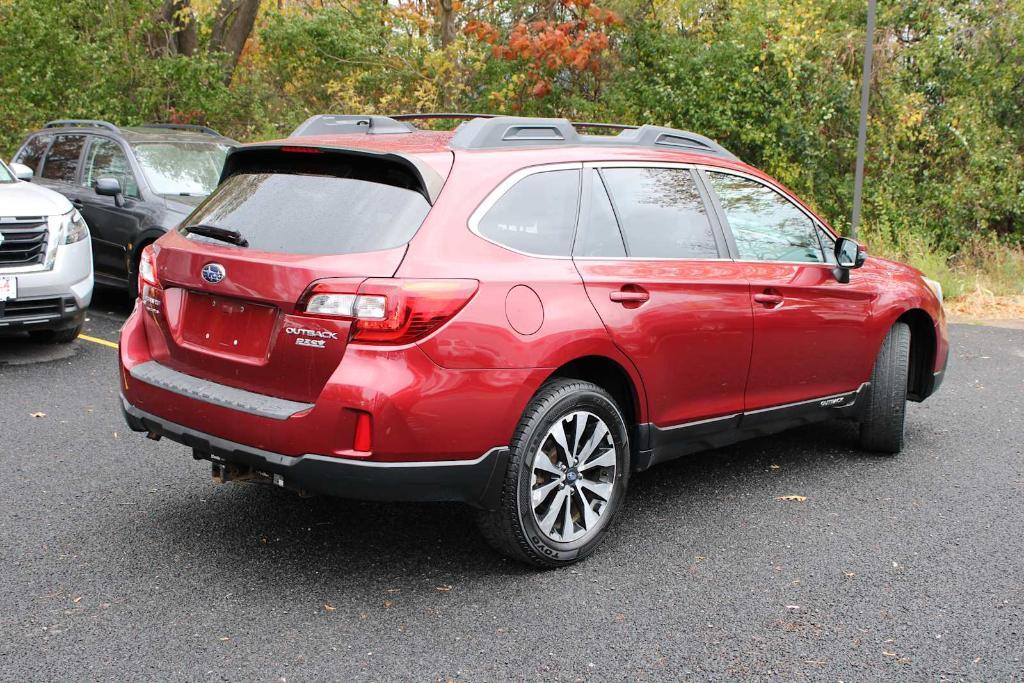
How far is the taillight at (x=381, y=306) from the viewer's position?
3596 millimetres

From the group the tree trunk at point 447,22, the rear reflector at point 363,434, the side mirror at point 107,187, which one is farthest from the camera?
the tree trunk at point 447,22

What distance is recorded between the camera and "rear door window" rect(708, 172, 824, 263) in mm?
5035

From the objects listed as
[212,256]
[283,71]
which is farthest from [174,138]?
→ [283,71]

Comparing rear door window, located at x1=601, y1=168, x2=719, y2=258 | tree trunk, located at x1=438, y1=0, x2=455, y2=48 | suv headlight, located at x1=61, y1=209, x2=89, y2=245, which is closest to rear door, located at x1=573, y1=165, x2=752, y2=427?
rear door window, located at x1=601, y1=168, x2=719, y2=258

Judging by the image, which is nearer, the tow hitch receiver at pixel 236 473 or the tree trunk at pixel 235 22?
the tow hitch receiver at pixel 236 473

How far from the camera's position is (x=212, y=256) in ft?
13.1

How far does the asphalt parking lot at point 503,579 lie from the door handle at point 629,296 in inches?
42.2

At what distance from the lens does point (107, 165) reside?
10305 mm

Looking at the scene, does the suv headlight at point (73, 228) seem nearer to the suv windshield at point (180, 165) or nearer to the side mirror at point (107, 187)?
the side mirror at point (107, 187)

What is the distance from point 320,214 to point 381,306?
56 cm

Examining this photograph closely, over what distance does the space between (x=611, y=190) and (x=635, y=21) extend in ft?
43.4

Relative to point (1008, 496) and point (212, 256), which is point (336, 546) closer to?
point (212, 256)

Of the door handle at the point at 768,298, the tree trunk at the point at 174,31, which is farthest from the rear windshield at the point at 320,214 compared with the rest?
the tree trunk at the point at 174,31

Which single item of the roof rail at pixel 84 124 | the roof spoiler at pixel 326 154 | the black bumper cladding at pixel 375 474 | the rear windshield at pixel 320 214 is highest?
the roof spoiler at pixel 326 154
